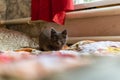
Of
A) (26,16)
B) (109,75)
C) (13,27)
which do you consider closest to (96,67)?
(109,75)

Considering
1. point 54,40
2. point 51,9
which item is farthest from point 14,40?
point 54,40

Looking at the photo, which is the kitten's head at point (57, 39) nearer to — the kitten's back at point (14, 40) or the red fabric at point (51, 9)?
the red fabric at point (51, 9)

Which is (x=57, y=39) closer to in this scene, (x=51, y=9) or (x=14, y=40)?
(x=51, y=9)

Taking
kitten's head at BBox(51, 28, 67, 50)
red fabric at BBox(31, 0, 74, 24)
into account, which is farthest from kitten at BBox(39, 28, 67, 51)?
red fabric at BBox(31, 0, 74, 24)

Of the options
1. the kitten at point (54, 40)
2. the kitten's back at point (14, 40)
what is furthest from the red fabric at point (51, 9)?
the kitten at point (54, 40)

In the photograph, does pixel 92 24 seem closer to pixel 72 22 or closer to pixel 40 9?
pixel 72 22

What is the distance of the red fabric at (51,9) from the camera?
2.15 m

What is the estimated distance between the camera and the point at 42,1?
2.35 metres

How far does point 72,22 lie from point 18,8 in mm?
891

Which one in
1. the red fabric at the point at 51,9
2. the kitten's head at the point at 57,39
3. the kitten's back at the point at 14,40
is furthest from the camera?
the kitten's back at the point at 14,40

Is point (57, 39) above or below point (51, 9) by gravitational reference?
below

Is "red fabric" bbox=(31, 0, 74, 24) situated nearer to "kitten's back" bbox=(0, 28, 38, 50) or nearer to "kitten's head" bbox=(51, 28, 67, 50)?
"kitten's back" bbox=(0, 28, 38, 50)

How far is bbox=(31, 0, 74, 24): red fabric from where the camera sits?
84.7 inches

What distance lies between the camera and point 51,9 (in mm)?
2275
